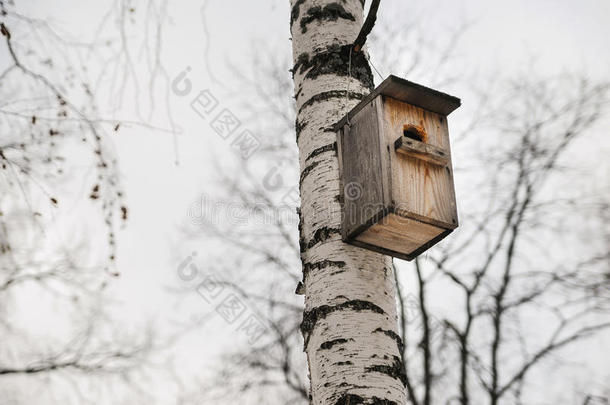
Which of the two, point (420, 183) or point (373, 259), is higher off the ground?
point (420, 183)

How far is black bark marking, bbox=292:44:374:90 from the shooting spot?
2.90 metres

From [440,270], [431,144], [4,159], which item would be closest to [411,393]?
[440,270]

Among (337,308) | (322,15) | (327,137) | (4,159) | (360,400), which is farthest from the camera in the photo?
(322,15)

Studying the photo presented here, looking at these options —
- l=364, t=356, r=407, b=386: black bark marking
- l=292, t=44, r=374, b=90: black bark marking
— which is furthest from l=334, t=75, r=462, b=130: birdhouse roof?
l=364, t=356, r=407, b=386: black bark marking

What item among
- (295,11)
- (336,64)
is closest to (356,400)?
(336,64)

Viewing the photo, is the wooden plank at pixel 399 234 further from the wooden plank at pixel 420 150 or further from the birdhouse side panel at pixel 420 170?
the wooden plank at pixel 420 150

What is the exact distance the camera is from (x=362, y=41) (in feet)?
9.48

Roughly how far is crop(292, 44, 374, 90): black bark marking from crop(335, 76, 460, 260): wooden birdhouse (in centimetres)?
24

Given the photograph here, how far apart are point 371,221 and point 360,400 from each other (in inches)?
23.6

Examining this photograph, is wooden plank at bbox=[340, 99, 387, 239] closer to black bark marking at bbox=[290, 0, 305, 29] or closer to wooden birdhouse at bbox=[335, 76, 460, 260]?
wooden birdhouse at bbox=[335, 76, 460, 260]

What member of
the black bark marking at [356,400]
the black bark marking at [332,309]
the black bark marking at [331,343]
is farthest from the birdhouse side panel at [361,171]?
the black bark marking at [356,400]

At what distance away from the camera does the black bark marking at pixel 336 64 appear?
2.90 m

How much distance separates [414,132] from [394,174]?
13.9 inches

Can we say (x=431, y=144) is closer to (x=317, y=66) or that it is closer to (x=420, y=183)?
(x=420, y=183)
